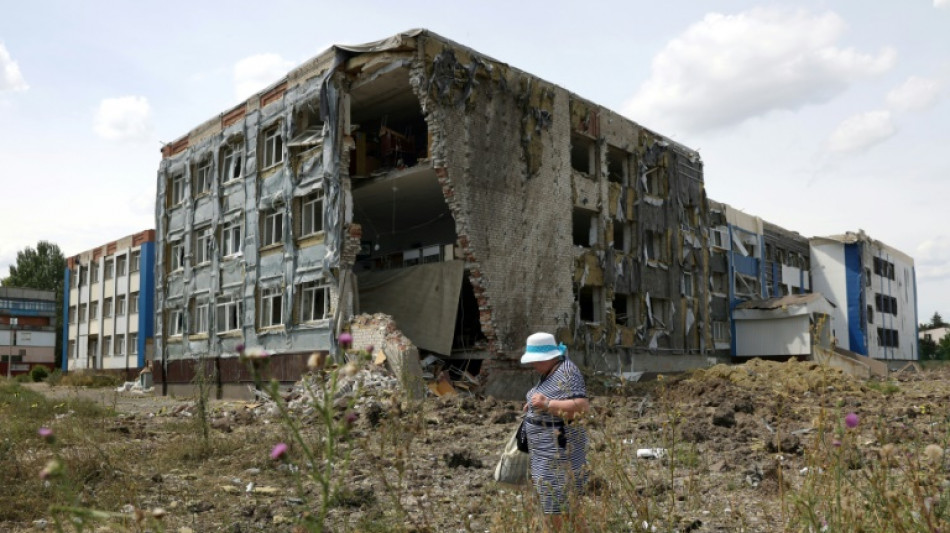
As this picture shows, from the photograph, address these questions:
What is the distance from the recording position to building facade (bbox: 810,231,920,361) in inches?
1490

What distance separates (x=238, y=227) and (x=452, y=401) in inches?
485

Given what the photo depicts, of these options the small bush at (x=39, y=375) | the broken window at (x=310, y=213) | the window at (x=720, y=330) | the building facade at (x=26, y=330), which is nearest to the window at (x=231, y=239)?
the broken window at (x=310, y=213)

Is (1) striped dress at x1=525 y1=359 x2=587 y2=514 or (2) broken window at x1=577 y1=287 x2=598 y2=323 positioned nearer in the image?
(1) striped dress at x1=525 y1=359 x2=587 y2=514

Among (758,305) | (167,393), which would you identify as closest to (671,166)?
(758,305)

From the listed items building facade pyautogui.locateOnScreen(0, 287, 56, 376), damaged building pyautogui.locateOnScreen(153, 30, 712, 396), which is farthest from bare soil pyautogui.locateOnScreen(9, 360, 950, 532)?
building facade pyautogui.locateOnScreen(0, 287, 56, 376)

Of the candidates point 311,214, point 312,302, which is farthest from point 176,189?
point 312,302

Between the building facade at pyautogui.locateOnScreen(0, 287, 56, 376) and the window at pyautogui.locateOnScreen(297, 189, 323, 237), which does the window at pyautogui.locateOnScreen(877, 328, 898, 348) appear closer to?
the window at pyautogui.locateOnScreen(297, 189, 323, 237)

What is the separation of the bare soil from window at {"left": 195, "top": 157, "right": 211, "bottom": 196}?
11.8 meters

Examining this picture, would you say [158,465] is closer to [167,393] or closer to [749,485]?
[749,485]

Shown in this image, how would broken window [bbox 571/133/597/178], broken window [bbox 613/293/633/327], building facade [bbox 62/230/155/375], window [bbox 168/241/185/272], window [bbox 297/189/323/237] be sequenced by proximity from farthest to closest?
1. building facade [bbox 62/230/155/375]
2. window [bbox 168/241/185/272]
3. broken window [bbox 613/293/633/327]
4. broken window [bbox 571/133/597/178]
5. window [bbox 297/189/323/237]

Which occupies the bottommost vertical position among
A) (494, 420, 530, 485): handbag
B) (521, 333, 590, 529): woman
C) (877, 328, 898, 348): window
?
(494, 420, 530, 485): handbag

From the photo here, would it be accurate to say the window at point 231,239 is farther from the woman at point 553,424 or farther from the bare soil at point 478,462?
the woman at point 553,424

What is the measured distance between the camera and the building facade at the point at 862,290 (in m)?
37.8

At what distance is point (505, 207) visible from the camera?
1958cm
